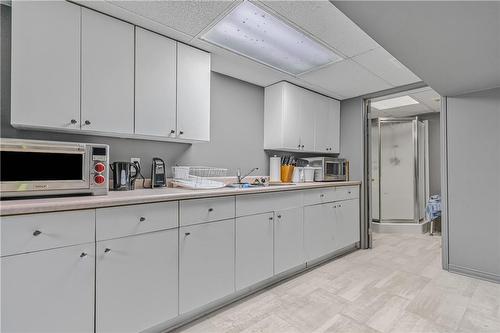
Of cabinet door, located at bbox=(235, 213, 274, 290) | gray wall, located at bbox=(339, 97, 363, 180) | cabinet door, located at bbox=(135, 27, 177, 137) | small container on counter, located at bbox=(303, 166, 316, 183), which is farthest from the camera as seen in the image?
gray wall, located at bbox=(339, 97, 363, 180)

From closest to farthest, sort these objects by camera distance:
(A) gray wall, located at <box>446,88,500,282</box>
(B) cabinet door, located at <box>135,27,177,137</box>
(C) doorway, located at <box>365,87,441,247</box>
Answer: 1. (B) cabinet door, located at <box>135,27,177,137</box>
2. (A) gray wall, located at <box>446,88,500,282</box>
3. (C) doorway, located at <box>365,87,441,247</box>

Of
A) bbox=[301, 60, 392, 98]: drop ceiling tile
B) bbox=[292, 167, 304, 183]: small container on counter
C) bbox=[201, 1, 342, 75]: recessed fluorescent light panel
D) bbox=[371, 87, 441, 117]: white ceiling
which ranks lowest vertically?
bbox=[292, 167, 304, 183]: small container on counter

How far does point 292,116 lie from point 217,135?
1009mm

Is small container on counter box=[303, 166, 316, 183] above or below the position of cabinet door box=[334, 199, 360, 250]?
above

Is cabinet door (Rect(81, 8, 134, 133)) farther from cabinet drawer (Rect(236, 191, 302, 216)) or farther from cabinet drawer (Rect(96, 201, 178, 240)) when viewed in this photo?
cabinet drawer (Rect(236, 191, 302, 216))

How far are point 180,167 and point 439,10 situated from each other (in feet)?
6.85

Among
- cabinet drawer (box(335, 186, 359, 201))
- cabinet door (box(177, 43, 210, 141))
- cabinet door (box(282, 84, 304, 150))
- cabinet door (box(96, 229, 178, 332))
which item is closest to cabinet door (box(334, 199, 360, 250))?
cabinet drawer (box(335, 186, 359, 201))

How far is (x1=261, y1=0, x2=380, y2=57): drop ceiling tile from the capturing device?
164 centimetres

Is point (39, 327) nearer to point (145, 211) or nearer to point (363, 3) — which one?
point (145, 211)

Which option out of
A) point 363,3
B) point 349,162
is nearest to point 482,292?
point 349,162

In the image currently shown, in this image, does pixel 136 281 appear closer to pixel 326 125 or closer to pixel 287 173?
pixel 287 173

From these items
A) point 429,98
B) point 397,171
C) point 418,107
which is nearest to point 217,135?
point 429,98

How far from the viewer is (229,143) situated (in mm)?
2887

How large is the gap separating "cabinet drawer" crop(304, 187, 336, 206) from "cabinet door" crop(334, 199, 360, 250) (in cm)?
17
